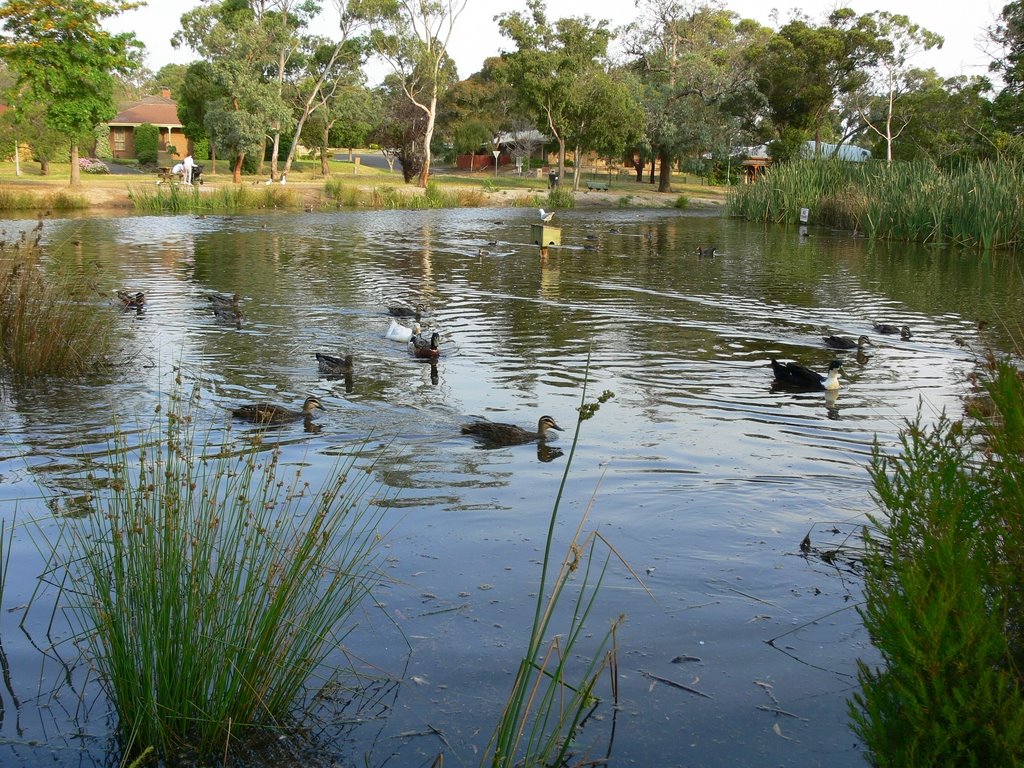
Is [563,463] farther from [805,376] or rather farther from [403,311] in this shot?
[403,311]

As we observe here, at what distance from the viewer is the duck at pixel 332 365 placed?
11172 millimetres

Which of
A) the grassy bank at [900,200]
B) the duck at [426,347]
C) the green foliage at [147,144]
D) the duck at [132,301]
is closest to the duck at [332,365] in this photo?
the duck at [426,347]

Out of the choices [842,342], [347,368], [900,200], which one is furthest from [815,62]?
[347,368]

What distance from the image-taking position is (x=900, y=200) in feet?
102

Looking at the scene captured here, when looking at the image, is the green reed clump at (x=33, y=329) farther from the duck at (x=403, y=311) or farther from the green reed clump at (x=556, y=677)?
the green reed clump at (x=556, y=677)

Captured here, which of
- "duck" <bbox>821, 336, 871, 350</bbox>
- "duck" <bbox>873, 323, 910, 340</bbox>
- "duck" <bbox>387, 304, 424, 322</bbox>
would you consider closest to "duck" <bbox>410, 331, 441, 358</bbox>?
"duck" <bbox>387, 304, 424, 322</bbox>

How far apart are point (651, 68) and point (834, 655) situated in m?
64.6

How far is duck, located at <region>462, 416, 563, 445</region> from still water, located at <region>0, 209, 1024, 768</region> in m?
0.18

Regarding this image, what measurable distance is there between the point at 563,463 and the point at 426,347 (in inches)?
188

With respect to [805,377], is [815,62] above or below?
above

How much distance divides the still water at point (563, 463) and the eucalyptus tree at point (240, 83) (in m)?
→ 30.4

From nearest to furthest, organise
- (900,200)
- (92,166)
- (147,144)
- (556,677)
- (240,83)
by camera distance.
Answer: (556,677), (900,200), (240,83), (92,166), (147,144)

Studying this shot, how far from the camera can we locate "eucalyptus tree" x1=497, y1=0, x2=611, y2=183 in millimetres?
53656

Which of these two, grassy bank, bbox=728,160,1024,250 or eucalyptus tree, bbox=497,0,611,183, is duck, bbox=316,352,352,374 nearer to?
grassy bank, bbox=728,160,1024,250
